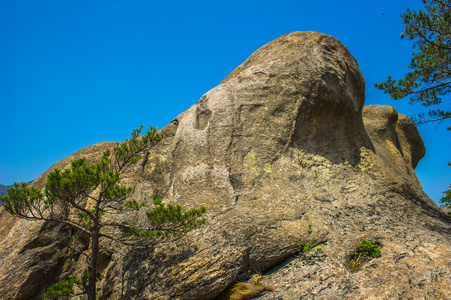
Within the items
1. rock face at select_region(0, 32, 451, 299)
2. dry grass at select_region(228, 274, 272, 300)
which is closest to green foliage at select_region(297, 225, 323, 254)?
rock face at select_region(0, 32, 451, 299)

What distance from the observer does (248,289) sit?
637cm

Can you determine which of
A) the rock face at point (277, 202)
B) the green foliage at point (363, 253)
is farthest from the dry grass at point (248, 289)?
the green foliage at point (363, 253)

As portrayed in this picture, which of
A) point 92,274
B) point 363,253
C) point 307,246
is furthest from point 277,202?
point 92,274

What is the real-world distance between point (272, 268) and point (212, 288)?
1.51m

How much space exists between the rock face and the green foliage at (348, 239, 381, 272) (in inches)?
5.3

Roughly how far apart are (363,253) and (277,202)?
7.34ft

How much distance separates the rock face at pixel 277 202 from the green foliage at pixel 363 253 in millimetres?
134

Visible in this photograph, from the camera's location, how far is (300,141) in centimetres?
938

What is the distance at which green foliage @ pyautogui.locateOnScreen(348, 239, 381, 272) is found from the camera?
6.69 m

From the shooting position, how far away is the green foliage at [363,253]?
6691 mm

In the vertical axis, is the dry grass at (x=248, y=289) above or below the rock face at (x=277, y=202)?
below

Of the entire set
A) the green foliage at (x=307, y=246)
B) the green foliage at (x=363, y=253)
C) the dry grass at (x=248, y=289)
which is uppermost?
the green foliage at (x=307, y=246)

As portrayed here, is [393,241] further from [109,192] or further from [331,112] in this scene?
[109,192]

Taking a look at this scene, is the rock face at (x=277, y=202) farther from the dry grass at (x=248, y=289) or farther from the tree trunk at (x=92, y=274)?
the tree trunk at (x=92, y=274)
